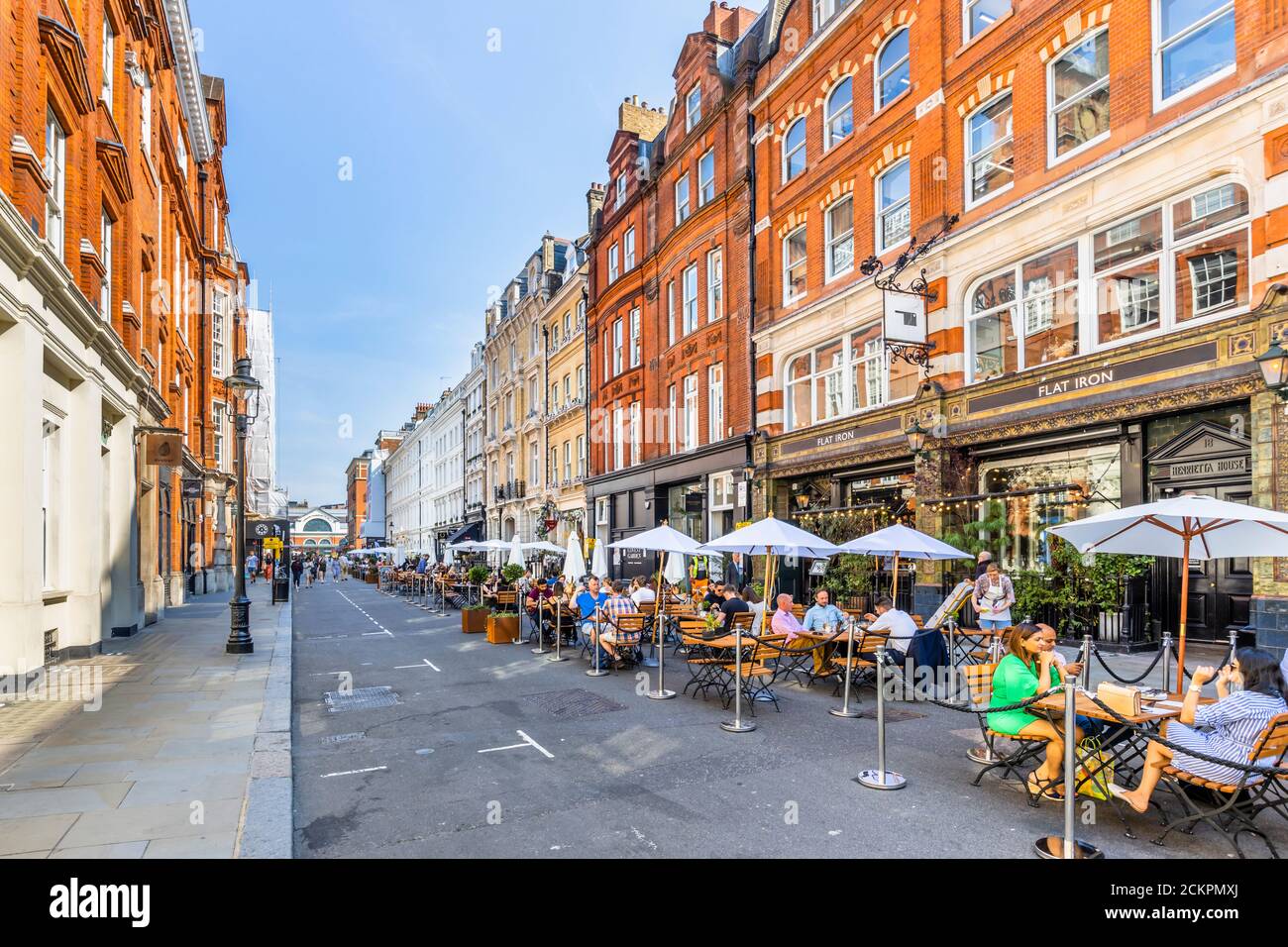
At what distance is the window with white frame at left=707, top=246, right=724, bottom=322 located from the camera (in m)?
24.8

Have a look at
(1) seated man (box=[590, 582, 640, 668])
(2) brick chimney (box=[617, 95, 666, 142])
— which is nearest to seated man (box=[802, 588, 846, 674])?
(1) seated man (box=[590, 582, 640, 668])

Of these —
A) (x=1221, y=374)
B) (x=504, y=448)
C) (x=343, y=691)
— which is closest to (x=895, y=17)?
(x=1221, y=374)

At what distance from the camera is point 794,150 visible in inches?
863

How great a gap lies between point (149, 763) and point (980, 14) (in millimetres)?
18918

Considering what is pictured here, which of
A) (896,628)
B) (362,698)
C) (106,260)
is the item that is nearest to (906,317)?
(896,628)

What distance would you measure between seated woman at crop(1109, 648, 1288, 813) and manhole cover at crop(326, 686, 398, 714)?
26.9 ft

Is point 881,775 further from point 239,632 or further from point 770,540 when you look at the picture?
point 239,632

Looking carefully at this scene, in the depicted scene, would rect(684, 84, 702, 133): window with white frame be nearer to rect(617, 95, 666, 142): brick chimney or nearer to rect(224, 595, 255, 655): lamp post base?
rect(617, 95, 666, 142): brick chimney

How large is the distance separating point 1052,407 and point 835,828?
10823mm

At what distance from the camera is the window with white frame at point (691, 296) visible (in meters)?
26.2

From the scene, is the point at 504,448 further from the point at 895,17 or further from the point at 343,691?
the point at 343,691

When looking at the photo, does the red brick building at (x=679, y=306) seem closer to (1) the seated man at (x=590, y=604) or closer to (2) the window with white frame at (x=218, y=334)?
(1) the seated man at (x=590, y=604)
